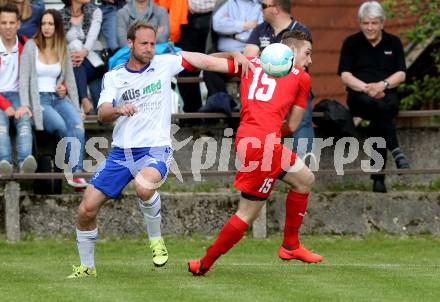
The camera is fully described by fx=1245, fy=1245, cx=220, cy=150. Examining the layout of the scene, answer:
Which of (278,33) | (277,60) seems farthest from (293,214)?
(278,33)

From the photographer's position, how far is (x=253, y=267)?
11328mm

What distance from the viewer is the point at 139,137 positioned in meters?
10.7

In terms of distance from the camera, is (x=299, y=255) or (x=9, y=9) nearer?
(x=299, y=255)

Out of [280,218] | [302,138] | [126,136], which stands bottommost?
A: [280,218]

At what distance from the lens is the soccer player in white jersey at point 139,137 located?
10.5 metres

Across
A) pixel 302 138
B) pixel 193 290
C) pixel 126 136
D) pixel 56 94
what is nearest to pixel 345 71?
pixel 302 138

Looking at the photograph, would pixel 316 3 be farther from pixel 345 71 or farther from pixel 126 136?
pixel 126 136

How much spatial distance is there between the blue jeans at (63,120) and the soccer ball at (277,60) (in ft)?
13.5

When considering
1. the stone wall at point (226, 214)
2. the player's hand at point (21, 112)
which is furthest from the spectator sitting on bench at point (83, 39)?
the stone wall at point (226, 214)

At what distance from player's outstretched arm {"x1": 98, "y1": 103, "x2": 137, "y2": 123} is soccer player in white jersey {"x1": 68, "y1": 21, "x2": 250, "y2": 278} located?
10 centimetres

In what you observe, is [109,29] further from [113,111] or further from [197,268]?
[197,268]

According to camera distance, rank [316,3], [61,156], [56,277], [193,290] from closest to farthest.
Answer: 1. [193,290]
2. [56,277]
3. [61,156]
4. [316,3]

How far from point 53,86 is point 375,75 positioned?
3702 millimetres

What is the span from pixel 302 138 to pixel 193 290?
4.87 m
